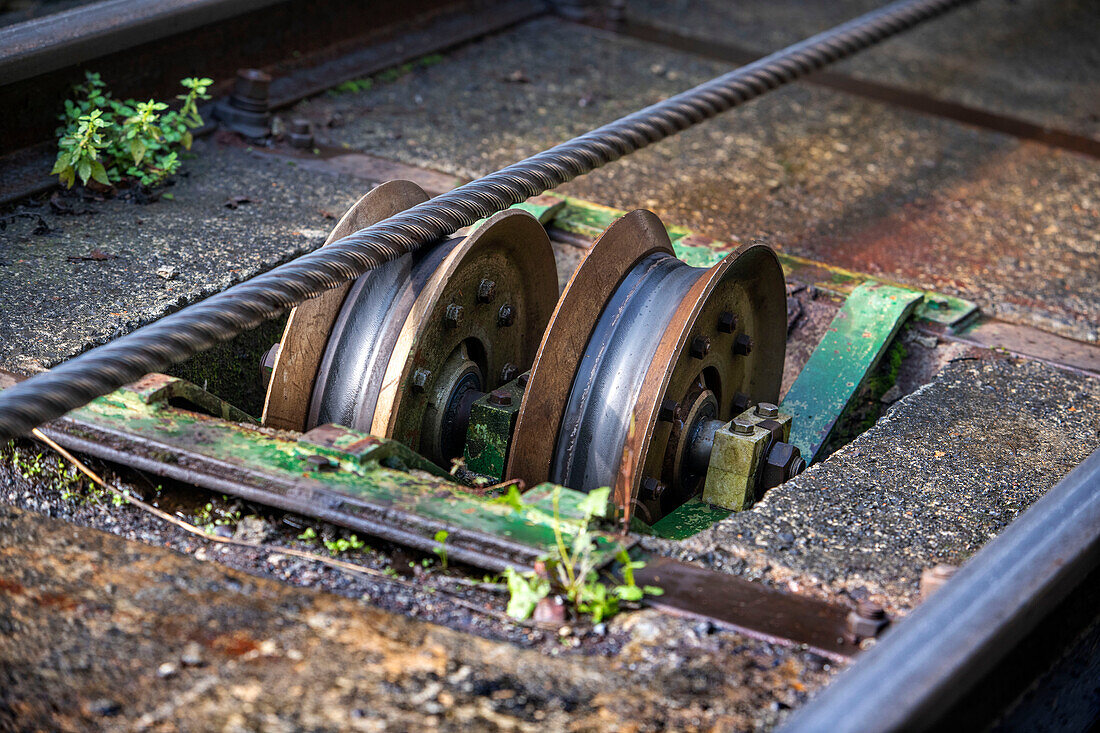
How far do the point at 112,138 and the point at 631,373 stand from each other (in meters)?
2.00

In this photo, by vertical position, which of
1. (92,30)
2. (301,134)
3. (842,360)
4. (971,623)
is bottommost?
(842,360)

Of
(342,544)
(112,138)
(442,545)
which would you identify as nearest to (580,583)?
(442,545)

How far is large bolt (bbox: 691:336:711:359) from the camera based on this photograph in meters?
2.71

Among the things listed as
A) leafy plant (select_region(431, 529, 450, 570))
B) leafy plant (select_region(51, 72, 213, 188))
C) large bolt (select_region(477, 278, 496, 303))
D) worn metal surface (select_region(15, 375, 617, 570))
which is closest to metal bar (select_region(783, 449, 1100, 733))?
worn metal surface (select_region(15, 375, 617, 570))

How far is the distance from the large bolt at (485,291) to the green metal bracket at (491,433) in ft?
0.88

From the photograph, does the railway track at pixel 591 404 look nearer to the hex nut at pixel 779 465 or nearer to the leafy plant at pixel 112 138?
the hex nut at pixel 779 465

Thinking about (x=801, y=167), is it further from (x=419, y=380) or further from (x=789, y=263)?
(x=419, y=380)

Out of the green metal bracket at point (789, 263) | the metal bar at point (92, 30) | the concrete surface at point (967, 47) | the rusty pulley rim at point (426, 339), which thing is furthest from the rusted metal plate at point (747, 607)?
the concrete surface at point (967, 47)

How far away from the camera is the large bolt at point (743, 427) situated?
8.75ft

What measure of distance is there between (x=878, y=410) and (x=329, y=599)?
2.09 m

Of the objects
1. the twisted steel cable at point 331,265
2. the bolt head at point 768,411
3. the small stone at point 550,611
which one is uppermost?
the twisted steel cable at point 331,265

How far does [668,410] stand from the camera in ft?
8.59

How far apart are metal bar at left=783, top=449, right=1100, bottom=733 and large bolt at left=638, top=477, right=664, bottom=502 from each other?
824 mm

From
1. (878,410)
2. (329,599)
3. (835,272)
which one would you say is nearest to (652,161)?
(835,272)
